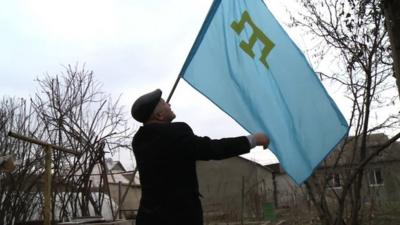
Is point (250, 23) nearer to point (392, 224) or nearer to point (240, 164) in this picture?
point (392, 224)

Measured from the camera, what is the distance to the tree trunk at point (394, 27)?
3332 millimetres

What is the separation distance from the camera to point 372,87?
25.6 feet

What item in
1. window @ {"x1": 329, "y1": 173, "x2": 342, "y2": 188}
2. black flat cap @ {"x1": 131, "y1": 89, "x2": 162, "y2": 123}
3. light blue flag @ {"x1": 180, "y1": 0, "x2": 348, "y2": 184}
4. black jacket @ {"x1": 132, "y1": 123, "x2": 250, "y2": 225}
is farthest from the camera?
window @ {"x1": 329, "y1": 173, "x2": 342, "y2": 188}

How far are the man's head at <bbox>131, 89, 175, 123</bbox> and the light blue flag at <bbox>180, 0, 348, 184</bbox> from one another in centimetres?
85

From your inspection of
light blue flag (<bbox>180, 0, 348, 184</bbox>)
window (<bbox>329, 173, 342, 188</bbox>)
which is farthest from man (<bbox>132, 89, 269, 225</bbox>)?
window (<bbox>329, 173, 342, 188</bbox>)

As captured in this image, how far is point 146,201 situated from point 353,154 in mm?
6370

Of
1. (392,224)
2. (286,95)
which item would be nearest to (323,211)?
(392,224)

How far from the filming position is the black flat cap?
104 inches

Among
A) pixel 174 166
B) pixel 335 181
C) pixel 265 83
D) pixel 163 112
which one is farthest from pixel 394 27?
pixel 335 181

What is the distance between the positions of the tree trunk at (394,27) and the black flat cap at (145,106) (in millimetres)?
1696

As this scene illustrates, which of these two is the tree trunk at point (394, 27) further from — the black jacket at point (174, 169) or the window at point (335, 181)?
the window at point (335, 181)

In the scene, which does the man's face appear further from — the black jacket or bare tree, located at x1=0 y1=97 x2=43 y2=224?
bare tree, located at x1=0 y1=97 x2=43 y2=224

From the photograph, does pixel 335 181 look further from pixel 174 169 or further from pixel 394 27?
pixel 174 169

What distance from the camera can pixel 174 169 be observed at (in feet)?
8.07
